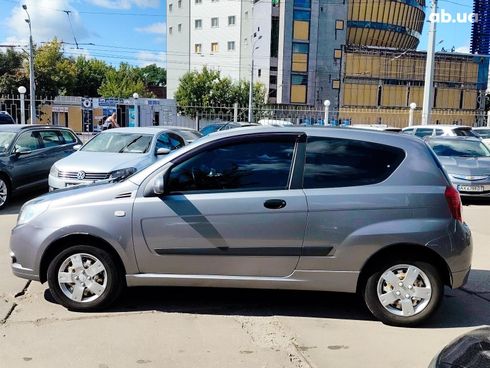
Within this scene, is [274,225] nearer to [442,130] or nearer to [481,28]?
[442,130]

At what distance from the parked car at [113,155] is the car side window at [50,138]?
114 centimetres

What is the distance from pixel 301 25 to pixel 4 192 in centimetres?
5941

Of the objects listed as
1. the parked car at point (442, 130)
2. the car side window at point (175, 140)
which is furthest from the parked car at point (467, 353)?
the parked car at point (442, 130)

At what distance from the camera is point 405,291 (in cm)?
444

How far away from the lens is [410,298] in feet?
14.6

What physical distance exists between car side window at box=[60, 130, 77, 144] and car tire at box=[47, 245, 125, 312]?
847 cm

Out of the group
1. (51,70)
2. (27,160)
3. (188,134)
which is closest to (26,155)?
(27,160)

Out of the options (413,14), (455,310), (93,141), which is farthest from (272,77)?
(455,310)

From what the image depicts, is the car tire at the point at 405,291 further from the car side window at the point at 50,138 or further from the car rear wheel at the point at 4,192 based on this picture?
the car side window at the point at 50,138

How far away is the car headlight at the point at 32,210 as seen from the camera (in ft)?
15.3

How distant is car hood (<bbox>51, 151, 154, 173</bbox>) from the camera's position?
9.42m

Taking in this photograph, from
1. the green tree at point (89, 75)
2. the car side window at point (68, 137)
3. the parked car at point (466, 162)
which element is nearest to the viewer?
the parked car at point (466, 162)

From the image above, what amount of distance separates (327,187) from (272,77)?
6223 centimetres

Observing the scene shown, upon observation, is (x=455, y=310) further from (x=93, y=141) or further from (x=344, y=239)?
(x=93, y=141)
